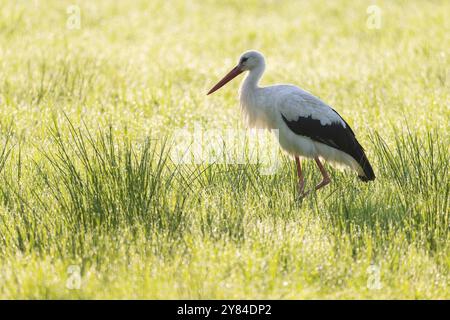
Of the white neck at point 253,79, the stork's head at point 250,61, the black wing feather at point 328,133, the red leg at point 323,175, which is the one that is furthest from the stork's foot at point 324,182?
the stork's head at point 250,61

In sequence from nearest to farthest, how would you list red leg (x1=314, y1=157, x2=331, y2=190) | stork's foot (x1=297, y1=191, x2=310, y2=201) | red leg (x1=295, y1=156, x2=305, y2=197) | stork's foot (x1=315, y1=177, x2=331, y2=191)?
stork's foot (x1=297, y1=191, x2=310, y2=201), red leg (x1=295, y1=156, x2=305, y2=197), stork's foot (x1=315, y1=177, x2=331, y2=191), red leg (x1=314, y1=157, x2=331, y2=190)

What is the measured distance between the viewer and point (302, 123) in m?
6.85

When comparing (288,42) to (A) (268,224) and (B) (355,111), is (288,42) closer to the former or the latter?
(B) (355,111)

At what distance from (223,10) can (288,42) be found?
2799mm

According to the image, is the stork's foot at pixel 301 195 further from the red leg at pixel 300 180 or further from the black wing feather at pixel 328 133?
the black wing feather at pixel 328 133

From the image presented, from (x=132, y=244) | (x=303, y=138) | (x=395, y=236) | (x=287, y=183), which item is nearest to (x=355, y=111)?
(x=303, y=138)

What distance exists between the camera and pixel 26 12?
1398 centimetres

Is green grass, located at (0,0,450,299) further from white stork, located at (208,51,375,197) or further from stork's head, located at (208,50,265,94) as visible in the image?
stork's head, located at (208,50,265,94)

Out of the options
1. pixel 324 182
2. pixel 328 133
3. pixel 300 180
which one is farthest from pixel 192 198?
pixel 328 133

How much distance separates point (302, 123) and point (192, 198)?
145cm

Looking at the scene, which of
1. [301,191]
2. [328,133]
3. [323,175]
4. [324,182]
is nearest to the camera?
[301,191]

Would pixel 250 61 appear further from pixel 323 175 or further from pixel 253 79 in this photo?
pixel 323 175

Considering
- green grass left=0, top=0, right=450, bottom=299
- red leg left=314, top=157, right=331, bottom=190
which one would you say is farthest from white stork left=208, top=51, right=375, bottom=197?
green grass left=0, top=0, right=450, bottom=299

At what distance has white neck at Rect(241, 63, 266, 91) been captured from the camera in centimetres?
Result: 703
